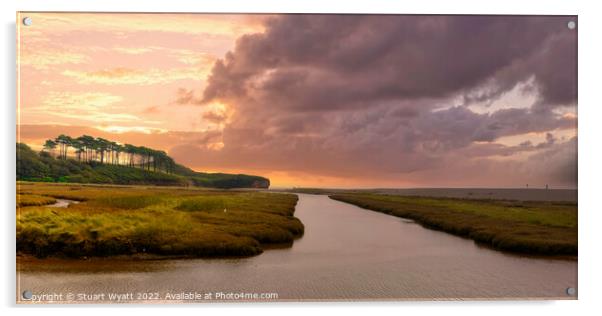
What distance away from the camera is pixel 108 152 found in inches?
651

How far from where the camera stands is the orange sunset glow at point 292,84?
620 inches

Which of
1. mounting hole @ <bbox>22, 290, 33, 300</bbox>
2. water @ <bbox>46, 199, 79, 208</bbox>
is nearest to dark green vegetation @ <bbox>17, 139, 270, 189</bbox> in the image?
water @ <bbox>46, 199, 79, 208</bbox>

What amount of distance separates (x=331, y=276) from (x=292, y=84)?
7.67 meters

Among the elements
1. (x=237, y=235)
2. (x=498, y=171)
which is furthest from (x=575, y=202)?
(x=237, y=235)

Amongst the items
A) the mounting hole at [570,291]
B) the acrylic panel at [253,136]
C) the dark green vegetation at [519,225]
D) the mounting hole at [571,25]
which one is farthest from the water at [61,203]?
the mounting hole at [571,25]

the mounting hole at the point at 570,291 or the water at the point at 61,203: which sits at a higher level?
the water at the point at 61,203

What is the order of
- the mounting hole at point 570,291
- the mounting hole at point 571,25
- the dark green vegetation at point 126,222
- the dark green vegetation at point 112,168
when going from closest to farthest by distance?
the dark green vegetation at point 112,168 → the mounting hole at point 570,291 → the dark green vegetation at point 126,222 → the mounting hole at point 571,25

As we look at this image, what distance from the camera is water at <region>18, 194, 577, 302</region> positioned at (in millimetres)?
14969

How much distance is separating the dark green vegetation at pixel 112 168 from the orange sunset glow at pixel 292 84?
39 cm

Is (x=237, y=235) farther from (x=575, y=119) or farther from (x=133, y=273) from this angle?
(x=575, y=119)

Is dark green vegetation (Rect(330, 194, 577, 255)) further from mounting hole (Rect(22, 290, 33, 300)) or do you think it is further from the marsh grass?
the marsh grass

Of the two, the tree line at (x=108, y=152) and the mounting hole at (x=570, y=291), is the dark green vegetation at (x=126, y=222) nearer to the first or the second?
the tree line at (x=108, y=152)

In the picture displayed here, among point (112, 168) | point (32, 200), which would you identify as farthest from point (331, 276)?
point (32, 200)

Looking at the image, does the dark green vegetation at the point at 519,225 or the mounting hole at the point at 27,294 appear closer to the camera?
the mounting hole at the point at 27,294
